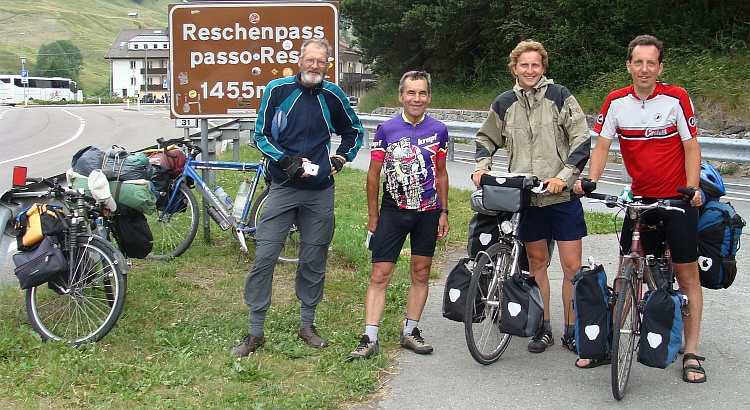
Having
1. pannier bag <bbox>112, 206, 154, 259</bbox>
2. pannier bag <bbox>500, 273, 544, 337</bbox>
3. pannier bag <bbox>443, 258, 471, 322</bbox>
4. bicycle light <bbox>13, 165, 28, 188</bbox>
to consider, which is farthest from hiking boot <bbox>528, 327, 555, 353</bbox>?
bicycle light <bbox>13, 165, 28, 188</bbox>

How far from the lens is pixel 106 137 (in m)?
30.8

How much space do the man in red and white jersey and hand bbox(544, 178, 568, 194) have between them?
9 centimetres

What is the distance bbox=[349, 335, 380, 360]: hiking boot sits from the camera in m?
4.86

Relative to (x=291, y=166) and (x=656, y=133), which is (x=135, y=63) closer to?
(x=291, y=166)

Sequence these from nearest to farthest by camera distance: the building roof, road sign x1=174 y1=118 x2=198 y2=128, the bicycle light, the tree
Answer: the bicycle light
road sign x1=174 y1=118 x2=198 y2=128
the building roof
the tree

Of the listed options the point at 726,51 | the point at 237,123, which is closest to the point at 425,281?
the point at 237,123

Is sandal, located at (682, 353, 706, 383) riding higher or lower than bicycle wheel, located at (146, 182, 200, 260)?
lower

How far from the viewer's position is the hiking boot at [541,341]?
16.8 feet

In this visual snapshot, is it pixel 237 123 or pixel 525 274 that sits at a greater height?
pixel 237 123

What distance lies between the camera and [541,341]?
517 centimetres

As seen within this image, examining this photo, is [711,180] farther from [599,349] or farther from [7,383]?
[7,383]

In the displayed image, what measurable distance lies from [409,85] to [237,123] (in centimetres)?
505

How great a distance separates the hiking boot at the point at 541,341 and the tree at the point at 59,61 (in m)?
143

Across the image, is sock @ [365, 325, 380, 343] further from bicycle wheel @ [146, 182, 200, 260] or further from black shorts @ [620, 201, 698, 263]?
bicycle wheel @ [146, 182, 200, 260]
